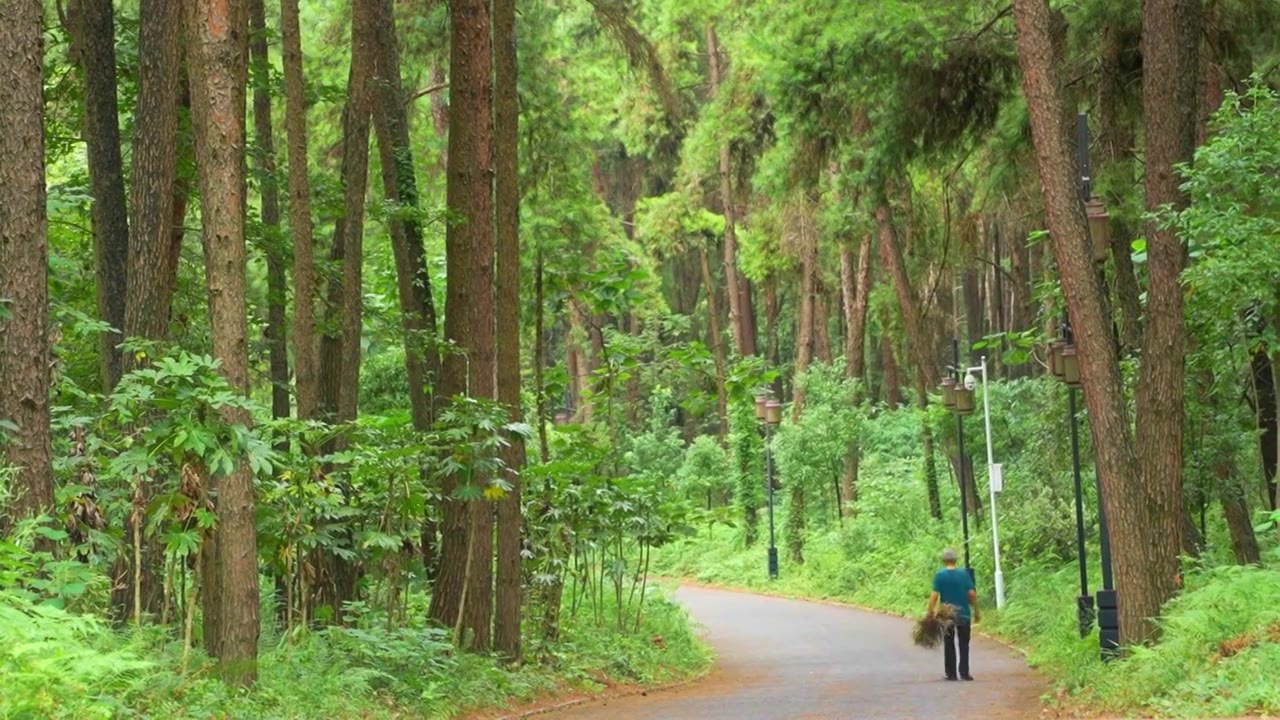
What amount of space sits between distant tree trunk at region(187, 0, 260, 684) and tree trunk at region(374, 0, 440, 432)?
6.07m

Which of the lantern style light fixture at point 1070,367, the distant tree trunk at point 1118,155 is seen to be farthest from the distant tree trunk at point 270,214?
the distant tree trunk at point 1118,155

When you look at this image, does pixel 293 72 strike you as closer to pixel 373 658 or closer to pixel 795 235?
pixel 373 658

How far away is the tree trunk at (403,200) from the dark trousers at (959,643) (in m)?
6.68

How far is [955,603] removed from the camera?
18.6m

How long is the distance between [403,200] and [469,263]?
6.31ft

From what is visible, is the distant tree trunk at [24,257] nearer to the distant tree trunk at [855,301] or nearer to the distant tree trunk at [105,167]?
the distant tree trunk at [105,167]

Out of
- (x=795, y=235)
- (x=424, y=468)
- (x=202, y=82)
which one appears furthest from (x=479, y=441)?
(x=795, y=235)

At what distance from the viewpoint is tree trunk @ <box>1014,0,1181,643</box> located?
1502 centimetres

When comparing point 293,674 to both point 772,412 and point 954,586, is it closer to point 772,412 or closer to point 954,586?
point 954,586

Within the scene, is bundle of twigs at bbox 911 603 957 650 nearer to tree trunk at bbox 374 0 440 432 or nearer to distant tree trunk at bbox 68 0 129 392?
tree trunk at bbox 374 0 440 432

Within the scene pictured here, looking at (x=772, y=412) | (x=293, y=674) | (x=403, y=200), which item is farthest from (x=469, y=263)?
(x=772, y=412)

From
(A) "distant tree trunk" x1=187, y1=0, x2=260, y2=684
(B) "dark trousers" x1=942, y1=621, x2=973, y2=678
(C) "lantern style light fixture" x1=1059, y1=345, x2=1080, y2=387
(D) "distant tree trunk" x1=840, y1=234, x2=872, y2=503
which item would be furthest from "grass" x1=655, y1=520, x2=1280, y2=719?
(A) "distant tree trunk" x1=187, y1=0, x2=260, y2=684

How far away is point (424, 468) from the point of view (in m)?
15.7

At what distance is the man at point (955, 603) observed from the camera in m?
18.5
